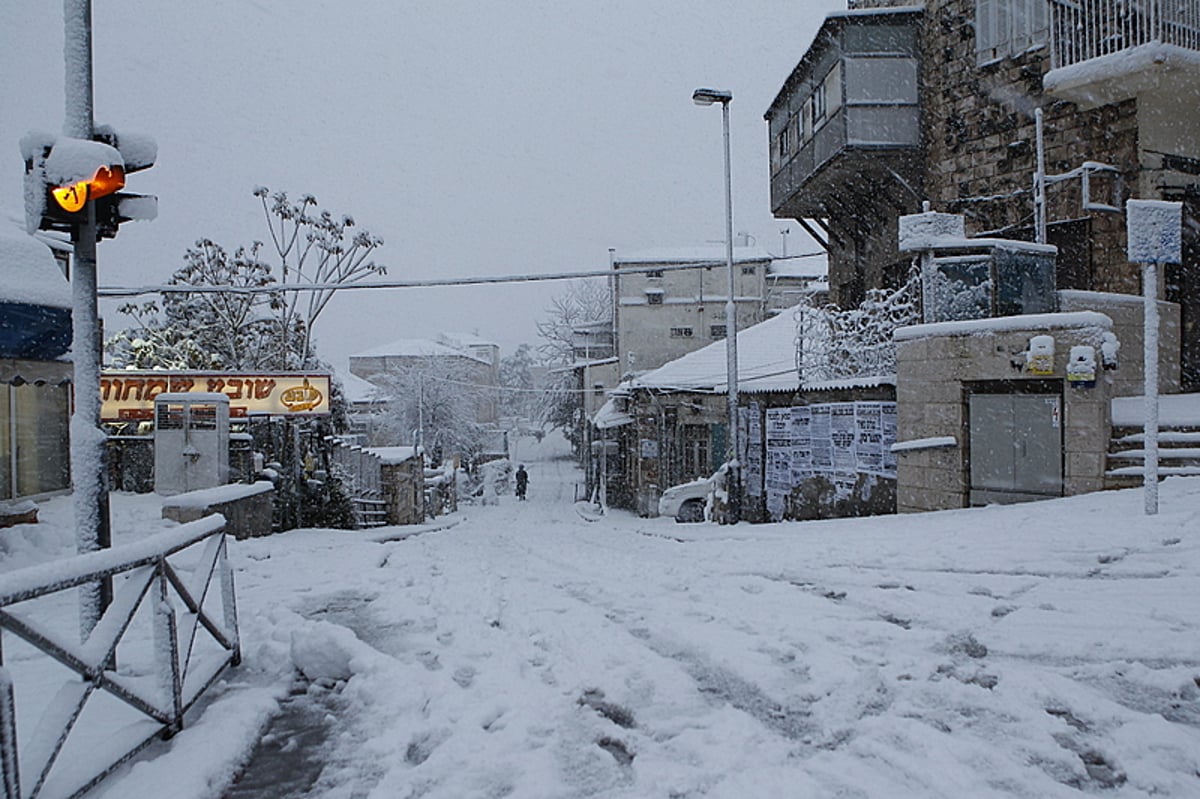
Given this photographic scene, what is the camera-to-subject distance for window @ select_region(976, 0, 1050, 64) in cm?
1562

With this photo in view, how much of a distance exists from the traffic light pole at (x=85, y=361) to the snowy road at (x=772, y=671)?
4.32 feet

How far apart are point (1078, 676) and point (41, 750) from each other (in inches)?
206

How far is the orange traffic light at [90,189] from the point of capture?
5113 mm

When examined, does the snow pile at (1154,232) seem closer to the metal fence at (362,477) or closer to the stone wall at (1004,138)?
the stone wall at (1004,138)

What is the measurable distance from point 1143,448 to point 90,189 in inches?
415

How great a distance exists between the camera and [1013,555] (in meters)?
7.25

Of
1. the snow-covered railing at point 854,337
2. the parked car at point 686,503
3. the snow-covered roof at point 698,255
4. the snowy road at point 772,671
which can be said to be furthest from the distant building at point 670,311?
the snowy road at point 772,671

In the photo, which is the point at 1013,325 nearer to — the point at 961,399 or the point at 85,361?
the point at 961,399

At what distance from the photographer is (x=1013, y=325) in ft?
32.1

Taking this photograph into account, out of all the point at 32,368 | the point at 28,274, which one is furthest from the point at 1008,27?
the point at 32,368

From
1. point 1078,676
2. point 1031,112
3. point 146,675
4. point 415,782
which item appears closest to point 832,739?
point 1078,676

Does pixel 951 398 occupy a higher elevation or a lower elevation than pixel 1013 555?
higher

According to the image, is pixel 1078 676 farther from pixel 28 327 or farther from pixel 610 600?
pixel 28 327

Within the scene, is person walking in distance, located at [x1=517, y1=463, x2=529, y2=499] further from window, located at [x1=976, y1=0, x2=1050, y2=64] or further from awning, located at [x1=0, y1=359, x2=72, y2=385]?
awning, located at [x1=0, y1=359, x2=72, y2=385]
